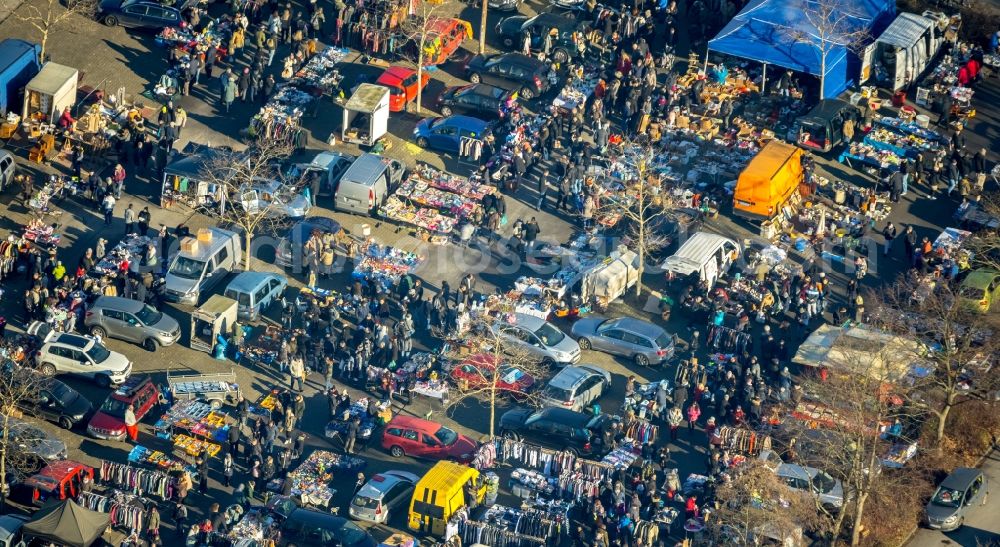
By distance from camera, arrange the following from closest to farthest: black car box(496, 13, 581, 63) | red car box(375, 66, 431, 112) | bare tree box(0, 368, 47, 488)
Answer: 1. bare tree box(0, 368, 47, 488)
2. red car box(375, 66, 431, 112)
3. black car box(496, 13, 581, 63)

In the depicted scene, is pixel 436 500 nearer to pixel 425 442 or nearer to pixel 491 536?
pixel 491 536

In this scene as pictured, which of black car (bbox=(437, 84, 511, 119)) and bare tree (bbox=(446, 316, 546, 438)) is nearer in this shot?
bare tree (bbox=(446, 316, 546, 438))

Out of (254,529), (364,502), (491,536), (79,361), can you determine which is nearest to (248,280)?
(79,361)

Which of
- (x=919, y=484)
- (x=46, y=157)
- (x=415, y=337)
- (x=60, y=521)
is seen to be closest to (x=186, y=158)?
(x=46, y=157)

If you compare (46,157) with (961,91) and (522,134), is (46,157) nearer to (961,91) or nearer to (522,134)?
(522,134)

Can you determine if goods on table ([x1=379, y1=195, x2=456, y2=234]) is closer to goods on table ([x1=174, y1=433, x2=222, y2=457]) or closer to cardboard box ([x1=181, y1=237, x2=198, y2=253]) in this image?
cardboard box ([x1=181, y1=237, x2=198, y2=253])

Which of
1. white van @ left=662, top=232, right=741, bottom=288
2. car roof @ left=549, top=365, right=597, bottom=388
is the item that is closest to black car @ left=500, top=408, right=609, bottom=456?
car roof @ left=549, top=365, right=597, bottom=388
